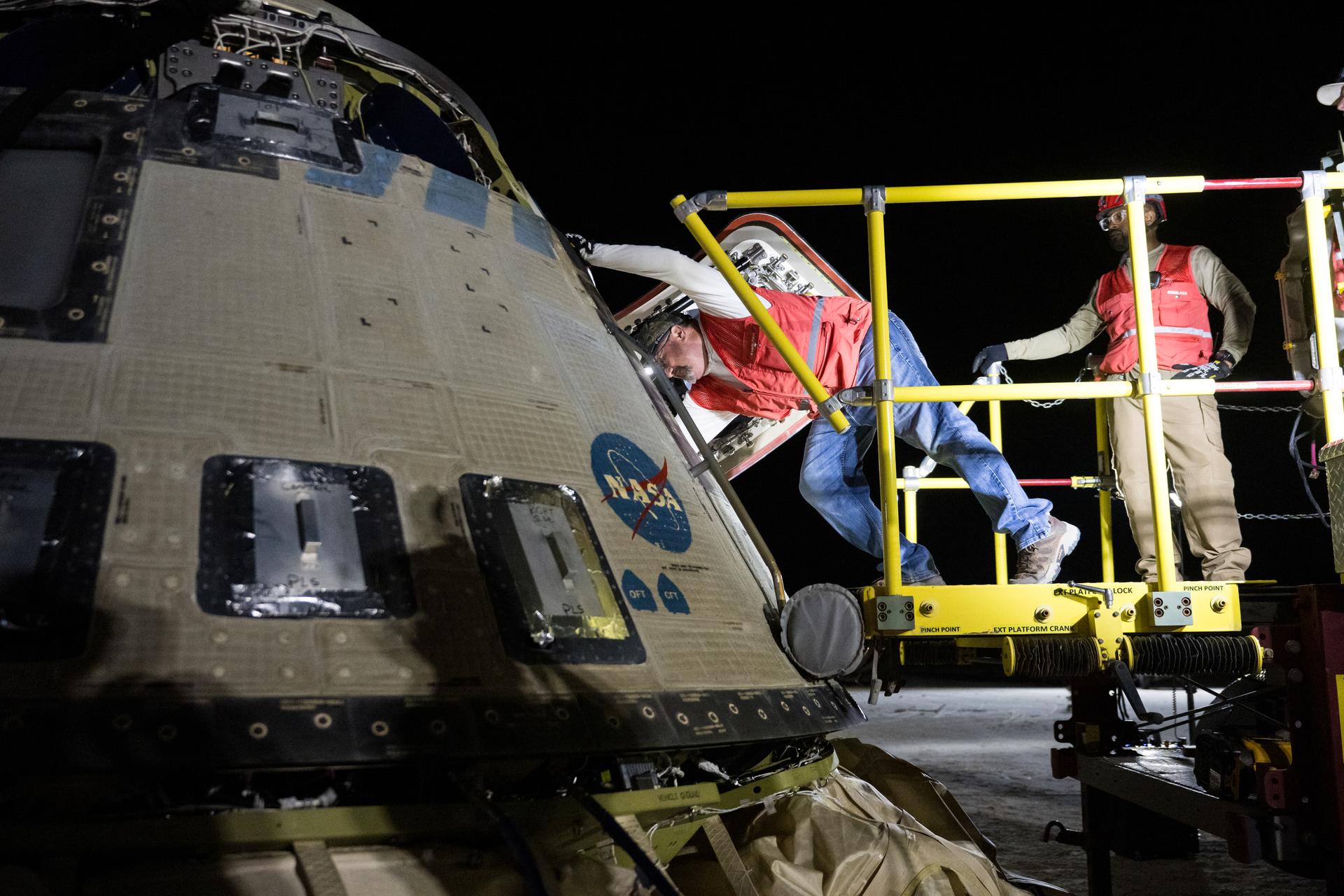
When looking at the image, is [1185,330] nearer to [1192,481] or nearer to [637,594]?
[1192,481]

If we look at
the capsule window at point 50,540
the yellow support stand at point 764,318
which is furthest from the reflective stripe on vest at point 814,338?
the capsule window at point 50,540

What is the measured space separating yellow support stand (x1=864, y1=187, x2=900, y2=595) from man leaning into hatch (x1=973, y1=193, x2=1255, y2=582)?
950 mm

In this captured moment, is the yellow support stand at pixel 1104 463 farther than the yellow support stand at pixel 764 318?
Yes

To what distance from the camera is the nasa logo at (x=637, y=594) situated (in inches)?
74.6

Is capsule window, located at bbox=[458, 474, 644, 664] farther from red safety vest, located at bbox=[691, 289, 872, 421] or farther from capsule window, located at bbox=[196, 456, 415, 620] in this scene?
red safety vest, located at bbox=[691, 289, 872, 421]

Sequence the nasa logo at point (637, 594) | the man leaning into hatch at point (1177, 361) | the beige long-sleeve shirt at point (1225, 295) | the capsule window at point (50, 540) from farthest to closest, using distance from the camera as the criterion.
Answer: the beige long-sleeve shirt at point (1225, 295), the man leaning into hatch at point (1177, 361), the nasa logo at point (637, 594), the capsule window at point (50, 540)

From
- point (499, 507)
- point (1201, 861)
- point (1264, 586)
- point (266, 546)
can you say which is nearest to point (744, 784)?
point (499, 507)

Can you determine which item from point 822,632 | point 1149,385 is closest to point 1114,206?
point 1149,385

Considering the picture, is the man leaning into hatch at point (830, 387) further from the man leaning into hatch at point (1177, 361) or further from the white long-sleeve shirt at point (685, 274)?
the man leaning into hatch at point (1177, 361)

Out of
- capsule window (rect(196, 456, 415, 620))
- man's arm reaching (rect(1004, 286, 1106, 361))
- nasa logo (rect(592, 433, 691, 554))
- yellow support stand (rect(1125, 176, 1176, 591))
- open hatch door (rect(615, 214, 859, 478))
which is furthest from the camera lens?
open hatch door (rect(615, 214, 859, 478))

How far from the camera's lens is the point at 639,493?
7.03ft

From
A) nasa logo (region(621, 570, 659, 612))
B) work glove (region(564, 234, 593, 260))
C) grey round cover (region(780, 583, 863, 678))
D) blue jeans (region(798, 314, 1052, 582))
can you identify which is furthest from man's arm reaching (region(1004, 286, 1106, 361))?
nasa logo (region(621, 570, 659, 612))

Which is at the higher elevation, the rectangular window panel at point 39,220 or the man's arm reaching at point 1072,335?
the man's arm reaching at point 1072,335

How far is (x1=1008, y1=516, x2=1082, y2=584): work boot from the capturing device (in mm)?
3615
